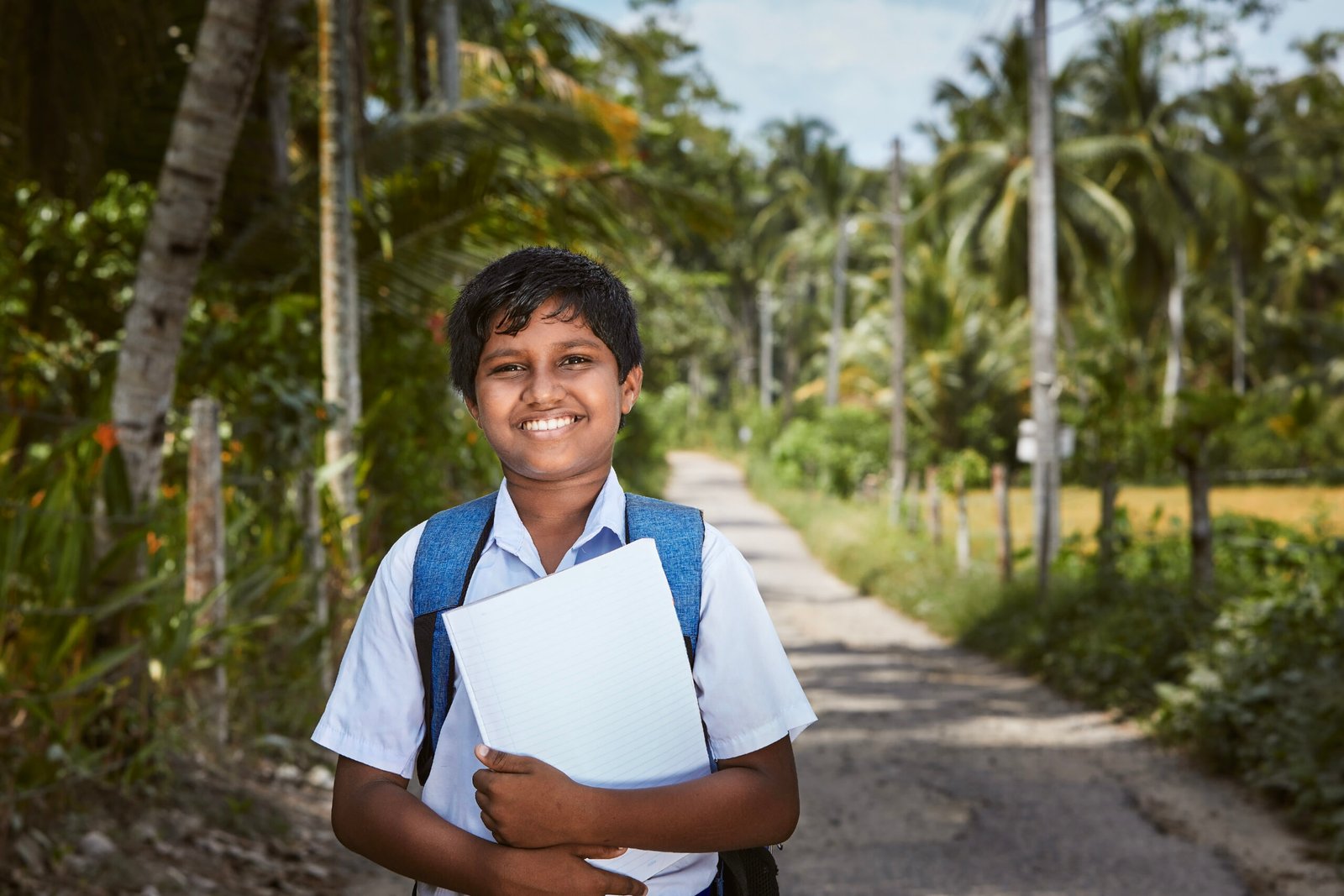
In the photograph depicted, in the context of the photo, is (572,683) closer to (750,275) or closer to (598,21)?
(598,21)

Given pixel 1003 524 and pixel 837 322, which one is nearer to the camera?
pixel 1003 524

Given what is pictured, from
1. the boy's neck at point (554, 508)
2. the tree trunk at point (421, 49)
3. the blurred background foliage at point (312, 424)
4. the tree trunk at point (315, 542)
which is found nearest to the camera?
the boy's neck at point (554, 508)

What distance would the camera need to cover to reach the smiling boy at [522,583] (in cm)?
147

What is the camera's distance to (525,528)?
158 cm

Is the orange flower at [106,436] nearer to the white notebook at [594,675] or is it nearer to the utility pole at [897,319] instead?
the white notebook at [594,675]

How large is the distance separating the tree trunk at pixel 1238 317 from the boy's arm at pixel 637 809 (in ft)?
116

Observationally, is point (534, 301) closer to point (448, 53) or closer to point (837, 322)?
point (448, 53)

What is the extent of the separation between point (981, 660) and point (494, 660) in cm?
1027

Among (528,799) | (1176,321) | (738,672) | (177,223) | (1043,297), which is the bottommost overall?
(528,799)

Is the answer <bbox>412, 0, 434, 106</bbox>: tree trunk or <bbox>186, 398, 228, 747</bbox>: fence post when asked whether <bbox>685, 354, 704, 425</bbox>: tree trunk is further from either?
<bbox>186, 398, 228, 747</bbox>: fence post

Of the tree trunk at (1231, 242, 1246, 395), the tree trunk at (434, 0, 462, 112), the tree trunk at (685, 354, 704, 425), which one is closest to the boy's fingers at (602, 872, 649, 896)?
the tree trunk at (434, 0, 462, 112)

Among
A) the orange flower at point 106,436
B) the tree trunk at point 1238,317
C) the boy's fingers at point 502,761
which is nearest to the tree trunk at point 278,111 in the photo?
the orange flower at point 106,436

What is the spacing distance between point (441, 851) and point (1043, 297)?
13022mm

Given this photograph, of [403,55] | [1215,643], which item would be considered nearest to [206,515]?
[1215,643]
